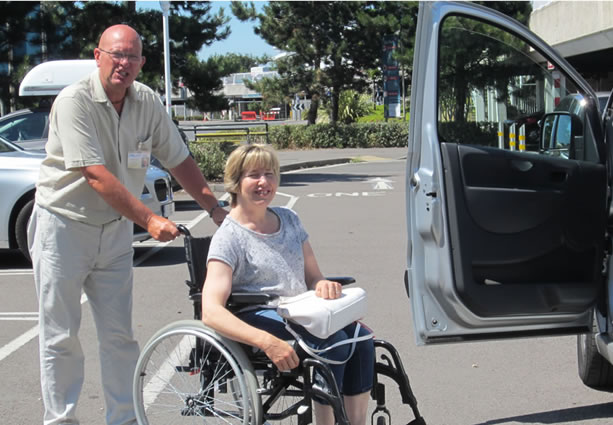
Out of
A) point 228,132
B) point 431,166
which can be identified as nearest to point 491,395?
point 431,166

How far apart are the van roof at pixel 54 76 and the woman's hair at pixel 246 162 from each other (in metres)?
10.2

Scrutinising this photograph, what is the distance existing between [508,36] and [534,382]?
222 centimetres

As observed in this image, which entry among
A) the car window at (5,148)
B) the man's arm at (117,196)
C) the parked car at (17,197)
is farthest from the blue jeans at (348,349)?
the car window at (5,148)

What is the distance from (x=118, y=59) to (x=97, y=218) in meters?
0.74

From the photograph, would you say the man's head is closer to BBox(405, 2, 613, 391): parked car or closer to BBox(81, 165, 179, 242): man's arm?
BBox(81, 165, 179, 242): man's arm

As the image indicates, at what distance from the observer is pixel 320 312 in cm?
339

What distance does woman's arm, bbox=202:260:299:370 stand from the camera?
3.36m

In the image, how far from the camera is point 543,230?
12.5 feet

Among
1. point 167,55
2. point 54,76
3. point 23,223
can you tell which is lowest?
point 23,223

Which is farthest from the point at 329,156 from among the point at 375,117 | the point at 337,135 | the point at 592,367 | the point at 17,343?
the point at 592,367

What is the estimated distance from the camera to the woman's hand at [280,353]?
3.35 meters

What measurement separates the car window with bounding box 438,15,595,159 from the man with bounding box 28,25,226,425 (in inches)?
50.0

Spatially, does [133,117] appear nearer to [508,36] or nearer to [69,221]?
[69,221]

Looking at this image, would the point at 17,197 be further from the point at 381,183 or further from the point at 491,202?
the point at 381,183
